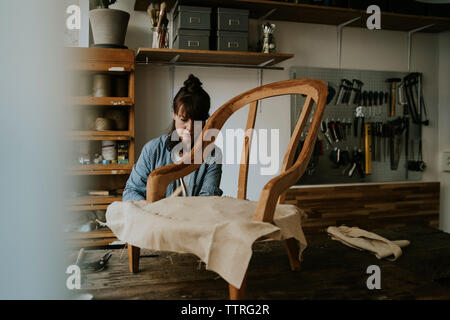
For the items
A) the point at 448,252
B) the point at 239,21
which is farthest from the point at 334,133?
the point at 448,252

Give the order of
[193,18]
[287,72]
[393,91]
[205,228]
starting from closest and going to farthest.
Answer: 1. [205,228]
2. [193,18]
3. [287,72]
4. [393,91]

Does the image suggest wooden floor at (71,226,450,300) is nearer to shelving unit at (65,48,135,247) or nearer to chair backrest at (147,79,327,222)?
chair backrest at (147,79,327,222)

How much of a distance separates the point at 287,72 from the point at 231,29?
0.79 m

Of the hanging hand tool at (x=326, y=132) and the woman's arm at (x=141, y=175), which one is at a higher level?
the hanging hand tool at (x=326, y=132)

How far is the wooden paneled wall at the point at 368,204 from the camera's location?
129 inches

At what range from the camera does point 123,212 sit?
3.61 ft

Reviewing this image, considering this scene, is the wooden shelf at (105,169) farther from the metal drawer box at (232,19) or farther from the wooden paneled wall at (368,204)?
the wooden paneled wall at (368,204)

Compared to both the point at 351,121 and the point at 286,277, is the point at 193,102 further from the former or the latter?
the point at 351,121

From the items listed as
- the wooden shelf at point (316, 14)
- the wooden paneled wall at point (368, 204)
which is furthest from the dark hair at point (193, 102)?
the wooden paneled wall at point (368, 204)

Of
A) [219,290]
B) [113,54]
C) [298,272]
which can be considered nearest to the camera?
[219,290]

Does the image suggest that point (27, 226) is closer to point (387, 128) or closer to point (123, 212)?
point (123, 212)

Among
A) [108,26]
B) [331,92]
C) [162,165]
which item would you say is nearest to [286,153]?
[162,165]

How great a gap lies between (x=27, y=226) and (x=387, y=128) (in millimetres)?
3710

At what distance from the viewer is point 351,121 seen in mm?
3574
